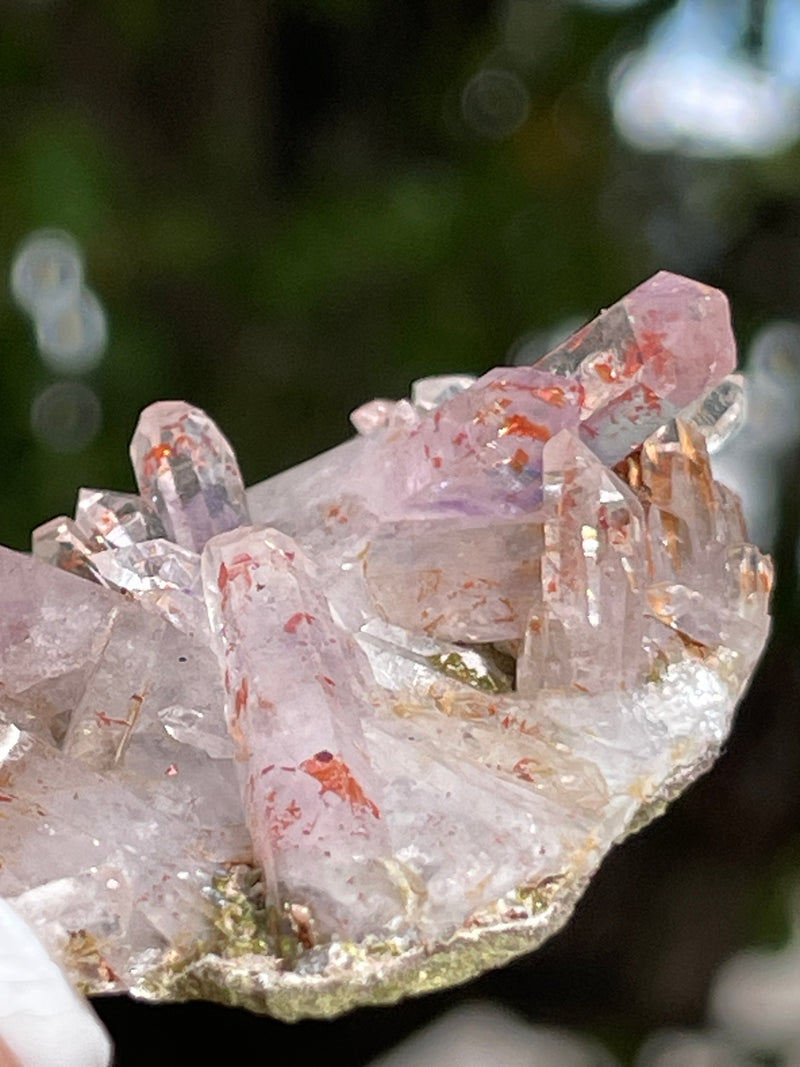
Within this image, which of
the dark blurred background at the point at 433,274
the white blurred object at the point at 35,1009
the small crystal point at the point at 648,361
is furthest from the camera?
the dark blurred background at the point at 433,274

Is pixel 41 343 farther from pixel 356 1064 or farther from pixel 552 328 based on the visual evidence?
pixel 356 1064

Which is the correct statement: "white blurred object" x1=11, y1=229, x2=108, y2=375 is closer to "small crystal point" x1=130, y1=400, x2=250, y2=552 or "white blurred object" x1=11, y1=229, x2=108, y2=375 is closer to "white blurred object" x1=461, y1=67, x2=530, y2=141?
"white blurred object" x1=461, y1=67, x2=530, y2=141

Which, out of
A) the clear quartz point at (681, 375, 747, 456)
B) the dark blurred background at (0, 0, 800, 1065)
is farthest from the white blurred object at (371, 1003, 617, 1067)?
the clear quartz point at (681, 375, 747, 456)

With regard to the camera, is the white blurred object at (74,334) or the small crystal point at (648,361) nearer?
the small crystal point at (648,361)

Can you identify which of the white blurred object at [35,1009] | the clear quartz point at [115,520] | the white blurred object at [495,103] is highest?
the white blurred object at [495,103]

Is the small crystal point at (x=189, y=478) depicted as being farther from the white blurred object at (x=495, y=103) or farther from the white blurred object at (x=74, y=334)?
the white blurred object at (x=495, y=103)

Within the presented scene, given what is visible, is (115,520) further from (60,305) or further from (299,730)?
(60,305)

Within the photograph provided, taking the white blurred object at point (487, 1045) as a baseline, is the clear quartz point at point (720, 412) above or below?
above

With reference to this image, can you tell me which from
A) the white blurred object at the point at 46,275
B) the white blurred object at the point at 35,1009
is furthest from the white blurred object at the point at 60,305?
the white blurred object at the point at 35,1009

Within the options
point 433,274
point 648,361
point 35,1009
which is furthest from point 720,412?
point 433,274
